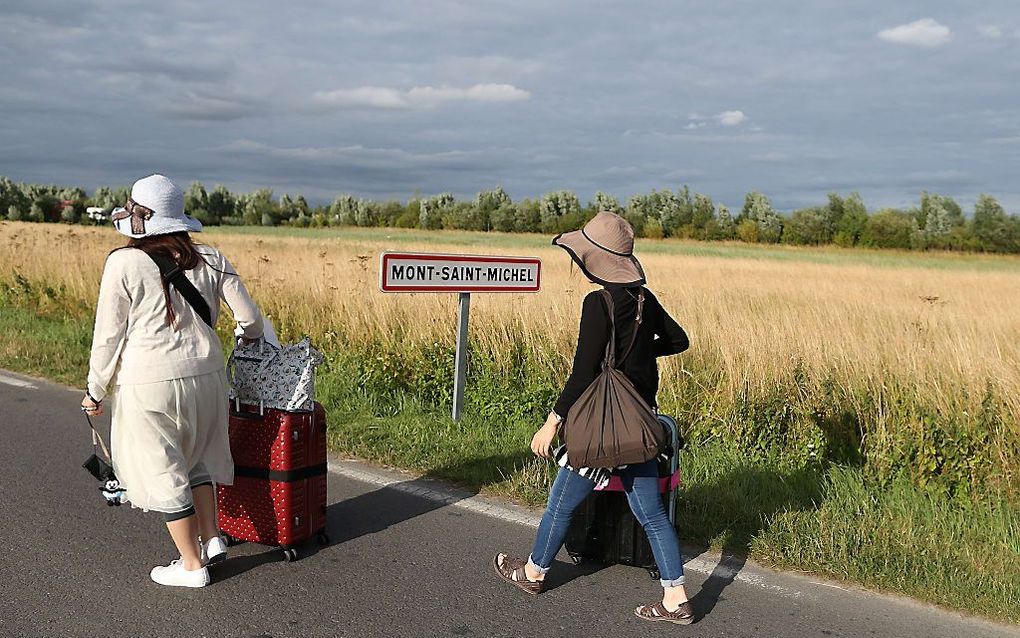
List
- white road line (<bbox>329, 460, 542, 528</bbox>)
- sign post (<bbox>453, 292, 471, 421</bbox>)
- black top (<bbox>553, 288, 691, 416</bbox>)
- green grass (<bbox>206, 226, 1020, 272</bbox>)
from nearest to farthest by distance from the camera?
black top (<bbox>553, 288, 691, 416</bbox>) < white road line (<bbox>329, 460, 542, 528</bbox>) < sign post (<bbox>453, 292, 471, 421</bbox>) < green grass (<bbox>206, 226, 1020, 272</bbox>)

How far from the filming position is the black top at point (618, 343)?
362 centimetres

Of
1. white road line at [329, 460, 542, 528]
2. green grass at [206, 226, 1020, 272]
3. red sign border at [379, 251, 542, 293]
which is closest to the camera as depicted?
white road line at [329, 460, 542, 528]

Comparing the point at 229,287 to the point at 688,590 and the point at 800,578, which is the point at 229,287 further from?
the point at 800,578

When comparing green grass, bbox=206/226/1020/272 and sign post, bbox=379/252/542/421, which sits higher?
sign post, bbox=379/252/542/421

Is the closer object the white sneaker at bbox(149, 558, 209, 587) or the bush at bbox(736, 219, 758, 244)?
the white sneaker at bbox(149, 558, 209, 587)

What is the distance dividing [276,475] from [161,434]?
619 millimetres

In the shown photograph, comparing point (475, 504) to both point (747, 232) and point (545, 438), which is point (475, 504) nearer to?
point (545, 438)

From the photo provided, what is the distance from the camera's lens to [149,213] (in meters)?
3.79

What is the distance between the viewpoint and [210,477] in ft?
13.4

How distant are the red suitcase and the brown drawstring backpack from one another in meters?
1.38

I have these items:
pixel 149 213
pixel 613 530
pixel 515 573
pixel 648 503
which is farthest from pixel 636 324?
pixel 149 213

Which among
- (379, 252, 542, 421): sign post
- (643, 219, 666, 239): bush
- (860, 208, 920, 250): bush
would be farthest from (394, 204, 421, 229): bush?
(379, 252, 542, 421): sign post

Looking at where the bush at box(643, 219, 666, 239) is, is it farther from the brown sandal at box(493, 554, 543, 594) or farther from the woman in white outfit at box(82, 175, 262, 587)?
the woman in white outfit at box(82, 175, 262, 587)

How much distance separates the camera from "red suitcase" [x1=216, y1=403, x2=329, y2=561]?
4.25 meters
